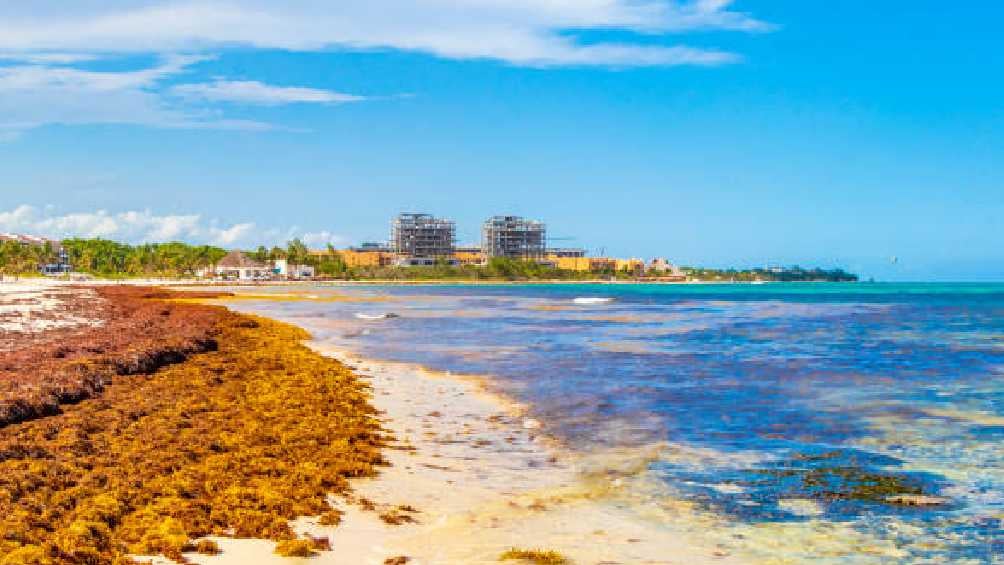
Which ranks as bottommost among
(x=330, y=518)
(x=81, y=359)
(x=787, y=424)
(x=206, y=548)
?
(x=787, y=424)

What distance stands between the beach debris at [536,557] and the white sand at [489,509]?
0.16 meters

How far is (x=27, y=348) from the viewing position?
26703 mm

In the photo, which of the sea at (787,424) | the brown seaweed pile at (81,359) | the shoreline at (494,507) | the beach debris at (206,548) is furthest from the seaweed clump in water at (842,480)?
the brown seaweed pile at (81,359)

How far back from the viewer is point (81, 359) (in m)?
23.2

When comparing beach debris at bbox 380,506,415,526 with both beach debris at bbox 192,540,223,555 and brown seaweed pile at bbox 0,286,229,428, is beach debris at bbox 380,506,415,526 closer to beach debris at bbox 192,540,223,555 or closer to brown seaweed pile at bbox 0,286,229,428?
beach debris at bbox 192,540,223,555

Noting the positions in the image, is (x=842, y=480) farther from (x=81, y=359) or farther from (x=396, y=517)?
(x=81, y=359)

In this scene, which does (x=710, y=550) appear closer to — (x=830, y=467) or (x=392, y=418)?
(x=830, y=467)

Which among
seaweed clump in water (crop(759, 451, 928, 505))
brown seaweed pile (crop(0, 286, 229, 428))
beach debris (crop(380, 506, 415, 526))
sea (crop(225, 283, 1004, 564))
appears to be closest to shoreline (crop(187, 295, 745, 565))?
beach debris (crop(380, 506, 415, 526))

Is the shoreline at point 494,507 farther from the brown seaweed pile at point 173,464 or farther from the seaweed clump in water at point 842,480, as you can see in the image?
the seaweed clump in water at point 842,480

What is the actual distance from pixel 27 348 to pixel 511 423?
1653 cm

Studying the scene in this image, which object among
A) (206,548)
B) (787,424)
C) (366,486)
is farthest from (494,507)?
(787,424)

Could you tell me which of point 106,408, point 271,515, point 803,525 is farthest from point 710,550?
point 106,408

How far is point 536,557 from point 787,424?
12.5m

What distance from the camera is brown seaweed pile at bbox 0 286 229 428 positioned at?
17078mm
